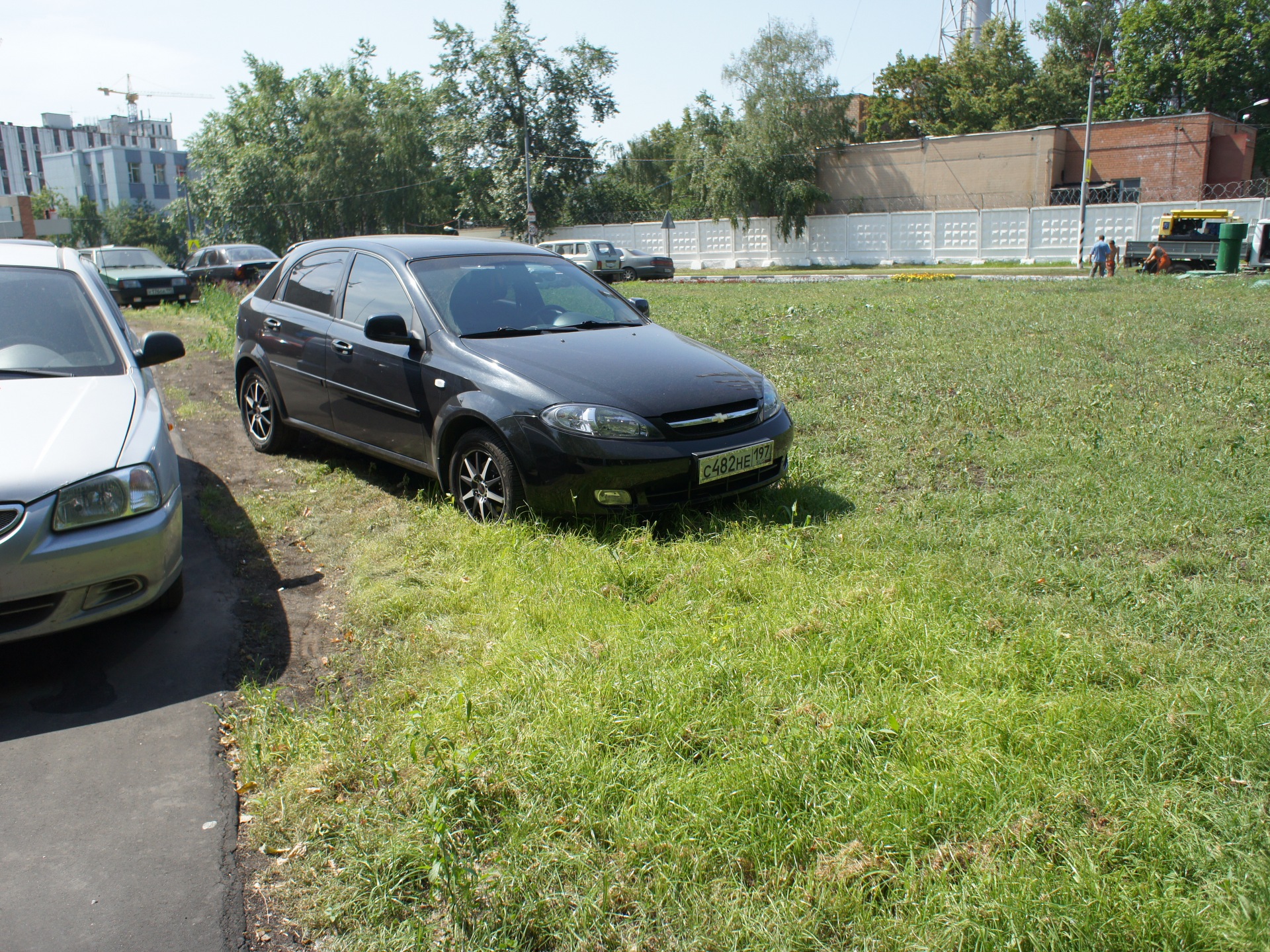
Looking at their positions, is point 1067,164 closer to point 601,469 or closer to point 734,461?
point 734,461

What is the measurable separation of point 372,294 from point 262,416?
194cm

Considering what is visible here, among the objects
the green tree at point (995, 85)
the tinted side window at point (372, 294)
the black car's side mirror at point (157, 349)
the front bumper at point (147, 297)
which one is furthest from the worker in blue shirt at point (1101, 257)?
the green tree at point (995, 85)

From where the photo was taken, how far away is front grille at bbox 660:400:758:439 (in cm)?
498

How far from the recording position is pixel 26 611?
142 inches

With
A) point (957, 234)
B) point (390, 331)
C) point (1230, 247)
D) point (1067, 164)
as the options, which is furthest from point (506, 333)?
point (1067, 164)

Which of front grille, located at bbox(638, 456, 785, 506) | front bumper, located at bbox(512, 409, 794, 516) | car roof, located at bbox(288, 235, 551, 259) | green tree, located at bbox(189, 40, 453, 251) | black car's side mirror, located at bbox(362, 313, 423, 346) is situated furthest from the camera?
green tree, located at bbox(189, 40, 453, 251)

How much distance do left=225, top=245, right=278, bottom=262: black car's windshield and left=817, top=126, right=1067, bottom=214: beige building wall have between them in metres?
30.5

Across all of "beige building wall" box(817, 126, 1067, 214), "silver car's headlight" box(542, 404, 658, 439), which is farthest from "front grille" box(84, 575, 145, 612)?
"beige building wall" box(817, 126, 1067, 214)

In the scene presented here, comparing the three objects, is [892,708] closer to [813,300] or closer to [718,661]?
[718,661]

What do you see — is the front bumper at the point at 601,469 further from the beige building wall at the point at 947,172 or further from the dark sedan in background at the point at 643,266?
the beige building wall at the point at 947,172

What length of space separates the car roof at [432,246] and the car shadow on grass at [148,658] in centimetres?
237

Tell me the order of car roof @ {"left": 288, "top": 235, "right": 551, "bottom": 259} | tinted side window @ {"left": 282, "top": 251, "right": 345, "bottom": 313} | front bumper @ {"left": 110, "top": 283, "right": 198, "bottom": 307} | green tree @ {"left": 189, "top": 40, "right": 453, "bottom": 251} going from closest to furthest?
1. car roof @ {"left": 288, "top": 235, "right": 551, "bottom": 259}
2. tinted side window @ {"left": 282, "top": 251, "right": 345, "bottom": 313}
3. front bumper @ {"left": 110, "top": 283, "right": 198, "bottom": 307}
4. green tree @ {"left": 189, "top": 40, "right": 453, "bottom": 251}

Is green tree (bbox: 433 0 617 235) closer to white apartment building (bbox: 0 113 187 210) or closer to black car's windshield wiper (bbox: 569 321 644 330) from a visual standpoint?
black car's windshield wiper (bbox: 569 321 644 330)

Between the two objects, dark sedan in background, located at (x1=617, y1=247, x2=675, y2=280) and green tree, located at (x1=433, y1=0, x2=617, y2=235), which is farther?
green tree, located at (x1=433, y1=0, x2=617, y2=235)
